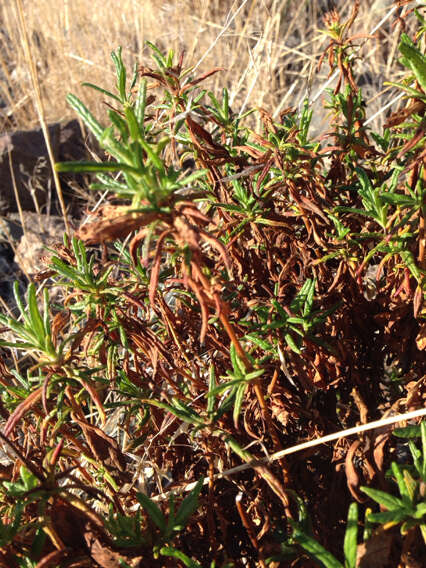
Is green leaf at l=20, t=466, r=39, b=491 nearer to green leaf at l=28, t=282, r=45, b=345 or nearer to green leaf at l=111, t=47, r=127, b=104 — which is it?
green leaf at l=28, t=282, r=45, b=345

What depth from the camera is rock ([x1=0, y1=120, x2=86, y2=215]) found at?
139 inches

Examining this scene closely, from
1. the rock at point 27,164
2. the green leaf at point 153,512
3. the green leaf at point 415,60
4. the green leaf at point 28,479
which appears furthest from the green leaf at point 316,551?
the rock at point 27,164

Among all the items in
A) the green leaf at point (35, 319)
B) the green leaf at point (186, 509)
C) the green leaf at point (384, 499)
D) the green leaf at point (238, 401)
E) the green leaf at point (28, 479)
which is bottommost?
the green leaf at point (186, 509)

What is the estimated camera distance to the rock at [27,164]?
354 cm

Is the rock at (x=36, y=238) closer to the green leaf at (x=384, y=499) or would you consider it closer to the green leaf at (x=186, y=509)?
the green leaf at (x=186, y=509)

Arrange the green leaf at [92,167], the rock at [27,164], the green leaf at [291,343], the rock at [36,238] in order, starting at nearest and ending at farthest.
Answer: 1. the green leaf at [92,167]
2. the green leaf at [291,343]
3. the rock at [36,238]
4. the rock at [27,164]

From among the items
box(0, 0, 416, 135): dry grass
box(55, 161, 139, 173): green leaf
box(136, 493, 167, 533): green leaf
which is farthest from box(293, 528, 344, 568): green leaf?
box(0, 0, 416, 135): dry grass

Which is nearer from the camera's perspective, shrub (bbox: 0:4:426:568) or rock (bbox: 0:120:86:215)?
shrub (bbox: 0:4:426:568)

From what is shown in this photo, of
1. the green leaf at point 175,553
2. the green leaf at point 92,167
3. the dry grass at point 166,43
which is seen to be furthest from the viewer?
the dry grass at point 166,43

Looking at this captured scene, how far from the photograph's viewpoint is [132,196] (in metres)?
0.77

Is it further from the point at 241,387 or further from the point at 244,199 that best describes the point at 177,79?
the point at 241,387

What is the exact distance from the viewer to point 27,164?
12.2ft

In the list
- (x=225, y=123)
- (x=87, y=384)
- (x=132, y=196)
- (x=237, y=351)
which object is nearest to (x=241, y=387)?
(x=237, y=351)

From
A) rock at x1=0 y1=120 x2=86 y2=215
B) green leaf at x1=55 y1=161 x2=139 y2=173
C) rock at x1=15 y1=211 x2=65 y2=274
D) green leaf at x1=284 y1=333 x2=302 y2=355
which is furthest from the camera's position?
rock at x1=0 y1=120 x2=86 y2=215
